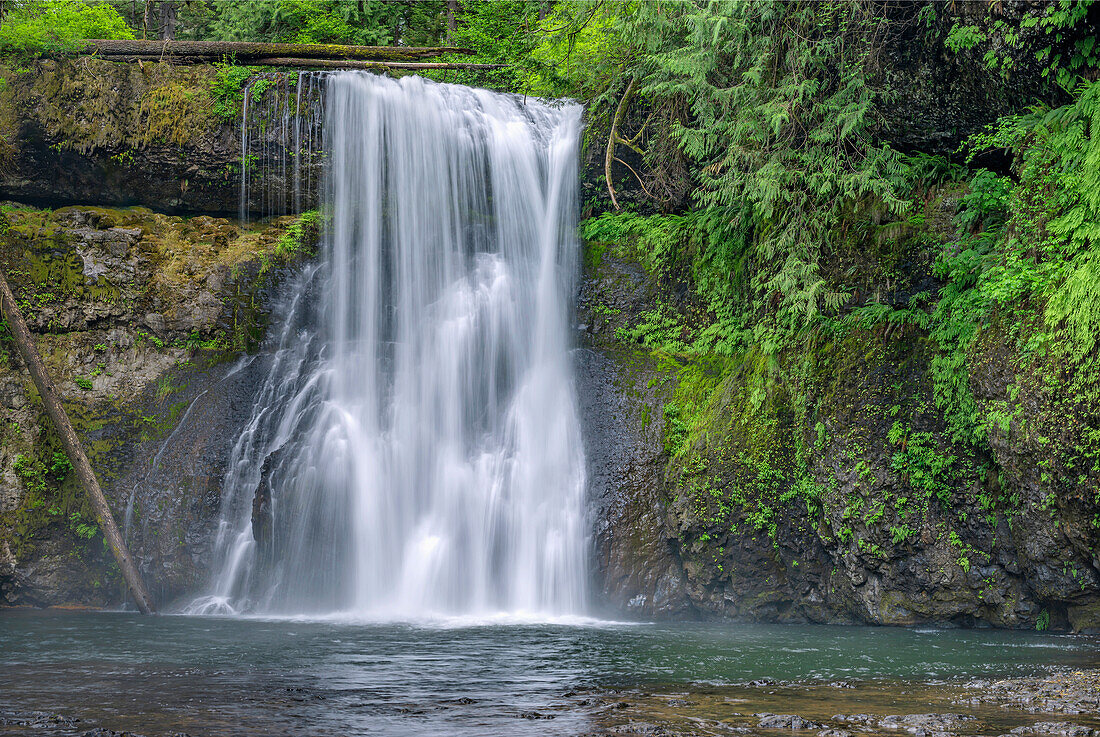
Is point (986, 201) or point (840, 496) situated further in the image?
point (840, 496)

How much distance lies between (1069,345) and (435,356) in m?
9.19

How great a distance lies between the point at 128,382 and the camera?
44.4 feet

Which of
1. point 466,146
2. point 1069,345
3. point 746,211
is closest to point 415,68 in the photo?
point 466,146

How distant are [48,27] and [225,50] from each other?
2957mm

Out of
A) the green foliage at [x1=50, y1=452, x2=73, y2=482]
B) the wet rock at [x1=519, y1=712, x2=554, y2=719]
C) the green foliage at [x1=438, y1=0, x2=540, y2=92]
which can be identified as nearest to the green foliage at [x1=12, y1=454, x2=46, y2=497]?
the green foliage at [x1=50, y1=452, x2=73, y2=482]

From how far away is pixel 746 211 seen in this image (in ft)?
41.6

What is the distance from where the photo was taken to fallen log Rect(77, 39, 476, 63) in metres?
14.9

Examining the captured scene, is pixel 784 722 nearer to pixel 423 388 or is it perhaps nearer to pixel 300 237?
pixel 423 388

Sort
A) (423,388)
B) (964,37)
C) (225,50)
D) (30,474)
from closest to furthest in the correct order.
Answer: (964,37), (30,474), (423,388), (225,50)

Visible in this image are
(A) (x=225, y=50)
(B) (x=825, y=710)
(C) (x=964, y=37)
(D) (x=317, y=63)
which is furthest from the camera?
(D) (x=317, y=63)

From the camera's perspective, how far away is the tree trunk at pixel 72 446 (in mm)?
11648

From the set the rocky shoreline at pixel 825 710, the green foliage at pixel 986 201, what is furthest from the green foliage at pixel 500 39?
the rocky shoreline at pixel 825 710

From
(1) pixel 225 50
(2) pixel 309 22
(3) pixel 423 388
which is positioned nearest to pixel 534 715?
(3) pixel 423 388

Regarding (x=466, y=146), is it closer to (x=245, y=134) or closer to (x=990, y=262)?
Result: (x=245, y=134)
